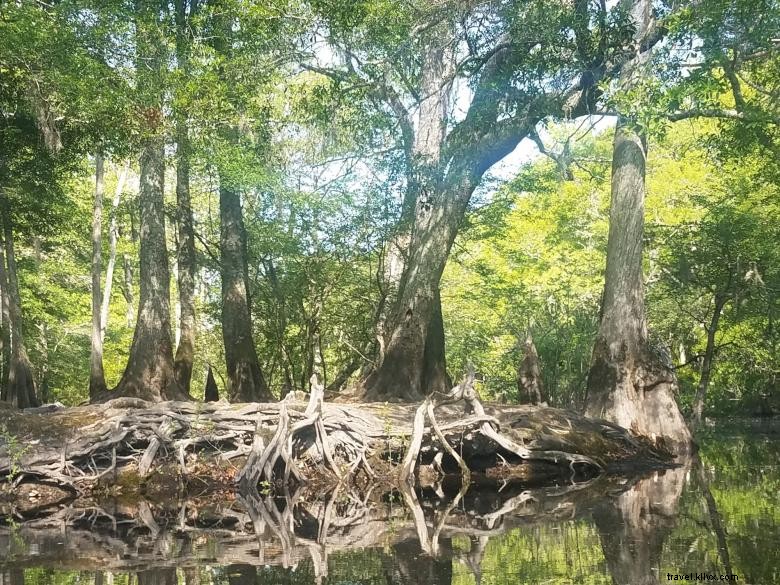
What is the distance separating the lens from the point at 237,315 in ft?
51.9

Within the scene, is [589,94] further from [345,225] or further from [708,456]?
[345,225]

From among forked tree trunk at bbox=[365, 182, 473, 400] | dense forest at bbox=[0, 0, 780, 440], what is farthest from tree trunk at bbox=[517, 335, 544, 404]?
forked tree trunk at bbox=[365, 182, 473, 400]

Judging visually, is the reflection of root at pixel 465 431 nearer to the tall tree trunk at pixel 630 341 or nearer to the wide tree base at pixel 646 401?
the wide tree base at pixel 646 401

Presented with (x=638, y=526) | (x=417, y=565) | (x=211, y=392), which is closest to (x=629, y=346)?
(x=638, y=526)

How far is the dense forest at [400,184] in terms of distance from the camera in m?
10.7

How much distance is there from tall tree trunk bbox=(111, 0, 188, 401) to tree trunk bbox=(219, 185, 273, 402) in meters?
1.69

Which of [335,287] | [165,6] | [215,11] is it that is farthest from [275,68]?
[335,287]

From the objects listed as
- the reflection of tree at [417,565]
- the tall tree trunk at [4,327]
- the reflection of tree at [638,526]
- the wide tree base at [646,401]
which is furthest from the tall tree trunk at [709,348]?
the tall tree trunk at [4,327]

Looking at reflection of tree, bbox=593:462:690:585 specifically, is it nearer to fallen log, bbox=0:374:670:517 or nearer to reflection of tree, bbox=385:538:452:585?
reflection of tree, bbox=385:538:452:585

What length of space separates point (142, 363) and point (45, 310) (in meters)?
13.5

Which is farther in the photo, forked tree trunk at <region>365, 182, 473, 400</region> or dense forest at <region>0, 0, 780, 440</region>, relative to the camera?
forked tree trunk at <region>365, 182, 473, 400</region>

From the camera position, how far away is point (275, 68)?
1196cm

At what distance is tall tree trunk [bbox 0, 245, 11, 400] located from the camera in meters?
16.7

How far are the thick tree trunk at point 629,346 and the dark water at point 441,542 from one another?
2541 millimetres
